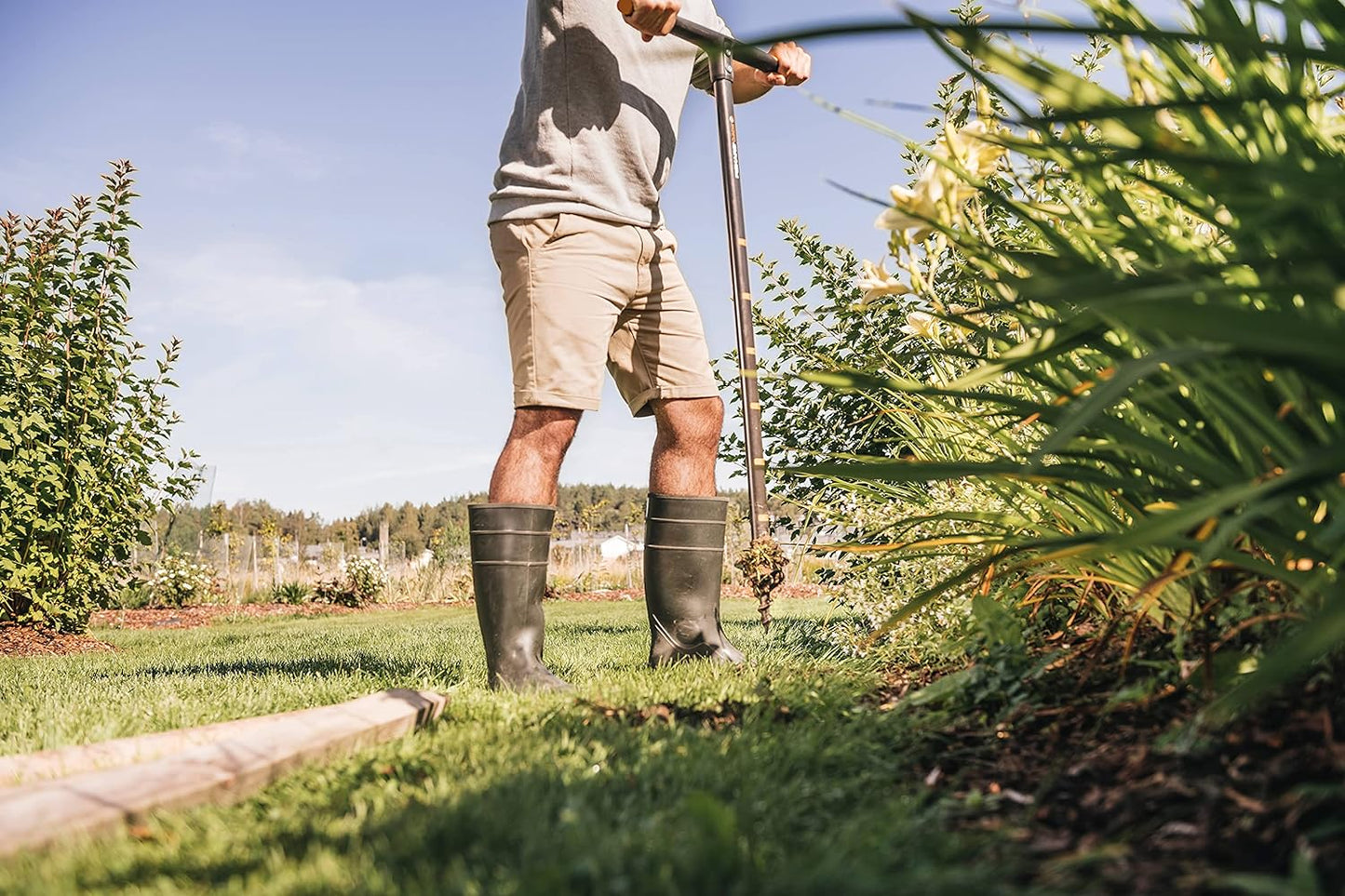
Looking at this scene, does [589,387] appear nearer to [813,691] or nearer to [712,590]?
[712,590]

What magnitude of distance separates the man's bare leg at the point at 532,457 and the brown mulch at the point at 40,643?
3974 mm

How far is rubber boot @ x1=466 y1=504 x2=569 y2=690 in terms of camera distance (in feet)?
7.83

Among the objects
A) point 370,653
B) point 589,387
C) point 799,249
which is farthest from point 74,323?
point 589,387

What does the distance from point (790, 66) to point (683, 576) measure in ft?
5.69

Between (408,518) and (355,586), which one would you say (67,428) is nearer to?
(355,586)

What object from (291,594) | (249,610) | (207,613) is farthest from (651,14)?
(291,594)

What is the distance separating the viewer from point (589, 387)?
8.41ft

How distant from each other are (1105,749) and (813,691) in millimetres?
662

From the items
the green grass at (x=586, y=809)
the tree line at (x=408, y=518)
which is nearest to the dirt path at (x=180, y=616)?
the green grass at (x=586, y=809)

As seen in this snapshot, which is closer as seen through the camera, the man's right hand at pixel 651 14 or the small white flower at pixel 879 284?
the small white flower at pixel 879 284

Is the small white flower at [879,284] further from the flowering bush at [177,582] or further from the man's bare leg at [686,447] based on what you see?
the flowering bush at [177,582]

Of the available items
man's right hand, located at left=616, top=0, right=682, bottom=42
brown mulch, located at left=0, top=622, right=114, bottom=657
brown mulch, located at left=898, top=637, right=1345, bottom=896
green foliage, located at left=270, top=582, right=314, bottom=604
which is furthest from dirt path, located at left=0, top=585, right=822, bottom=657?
brown mulch, located at left=898, top=637, right=1345, bottom=896

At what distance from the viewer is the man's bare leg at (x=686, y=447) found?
2.78 metres

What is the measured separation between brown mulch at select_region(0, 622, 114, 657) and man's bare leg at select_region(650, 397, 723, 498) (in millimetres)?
4064
